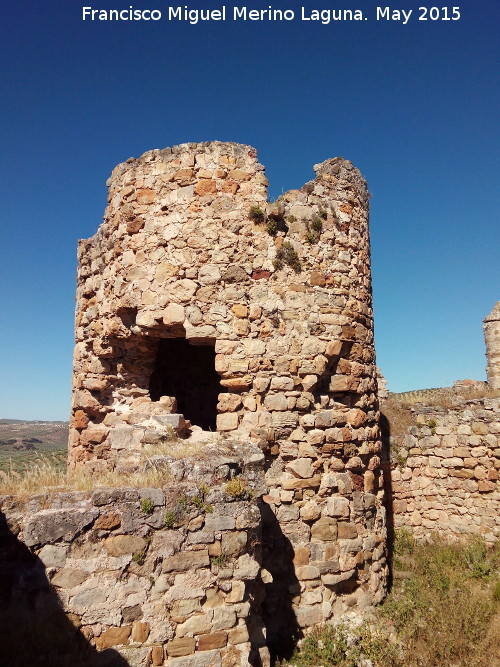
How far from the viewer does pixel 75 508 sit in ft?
13.3

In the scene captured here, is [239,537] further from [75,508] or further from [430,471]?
[430,471]

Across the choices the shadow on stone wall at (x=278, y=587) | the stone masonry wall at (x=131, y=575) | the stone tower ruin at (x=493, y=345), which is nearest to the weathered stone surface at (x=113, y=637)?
the stone masonry wall at (x=131, y=575)

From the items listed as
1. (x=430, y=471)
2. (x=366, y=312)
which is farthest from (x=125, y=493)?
(x=430, y=471)

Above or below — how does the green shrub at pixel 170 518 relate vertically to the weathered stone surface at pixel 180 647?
above

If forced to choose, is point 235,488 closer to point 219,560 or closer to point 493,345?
point 219,560

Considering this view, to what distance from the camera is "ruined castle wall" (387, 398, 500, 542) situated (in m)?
8.97

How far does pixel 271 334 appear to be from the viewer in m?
6.85

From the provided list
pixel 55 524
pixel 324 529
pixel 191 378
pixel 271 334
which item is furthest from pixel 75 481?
pixel 191 378

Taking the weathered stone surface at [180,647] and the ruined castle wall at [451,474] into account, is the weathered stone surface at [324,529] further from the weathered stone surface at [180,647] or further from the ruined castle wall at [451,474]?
the ruined castle wall at [451,474]

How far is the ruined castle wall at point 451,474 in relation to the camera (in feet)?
29.4

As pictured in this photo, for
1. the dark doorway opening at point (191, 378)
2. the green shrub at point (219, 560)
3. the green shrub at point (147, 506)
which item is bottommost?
the green shrub at point (219, 560)

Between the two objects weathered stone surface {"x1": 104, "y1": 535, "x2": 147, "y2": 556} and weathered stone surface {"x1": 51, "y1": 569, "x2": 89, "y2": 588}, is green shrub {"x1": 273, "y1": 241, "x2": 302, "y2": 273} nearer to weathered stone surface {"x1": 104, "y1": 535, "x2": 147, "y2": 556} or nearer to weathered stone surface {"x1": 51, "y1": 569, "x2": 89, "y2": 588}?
weathered stone surface {"x1": 104, "y1": 535, "x2": 147, "y2": 556}

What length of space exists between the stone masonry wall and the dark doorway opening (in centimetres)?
618

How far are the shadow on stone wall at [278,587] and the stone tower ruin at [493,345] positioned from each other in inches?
506
